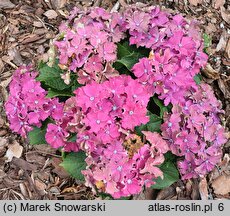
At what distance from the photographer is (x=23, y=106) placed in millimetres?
2578

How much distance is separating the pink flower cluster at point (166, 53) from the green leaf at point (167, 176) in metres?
0.37

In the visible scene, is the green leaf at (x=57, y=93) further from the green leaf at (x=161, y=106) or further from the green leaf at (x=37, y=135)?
the green leaf at (x=161, y=106)

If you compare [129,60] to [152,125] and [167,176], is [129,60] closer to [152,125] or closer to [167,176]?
[152,125]

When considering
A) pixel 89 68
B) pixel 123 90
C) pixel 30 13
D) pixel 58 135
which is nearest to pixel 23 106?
pixel 58 135

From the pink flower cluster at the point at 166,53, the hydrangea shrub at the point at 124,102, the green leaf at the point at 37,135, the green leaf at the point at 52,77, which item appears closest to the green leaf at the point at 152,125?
the hydrangea shrub at the point at 124,102

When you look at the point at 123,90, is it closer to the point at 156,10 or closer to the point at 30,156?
the point at 156,10

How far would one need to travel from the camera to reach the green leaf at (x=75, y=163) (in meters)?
2.64

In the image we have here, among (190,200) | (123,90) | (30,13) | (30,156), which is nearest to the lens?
(123,90)

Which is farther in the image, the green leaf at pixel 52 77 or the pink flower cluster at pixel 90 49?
the green leaf at pixel 52 77

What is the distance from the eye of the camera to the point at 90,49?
245 cm

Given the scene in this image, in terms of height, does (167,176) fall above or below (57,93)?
below

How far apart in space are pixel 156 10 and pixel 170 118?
58 centimetres

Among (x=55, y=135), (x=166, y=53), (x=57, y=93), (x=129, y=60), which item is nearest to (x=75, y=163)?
(x=55, y=135)

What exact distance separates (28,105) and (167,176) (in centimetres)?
83
